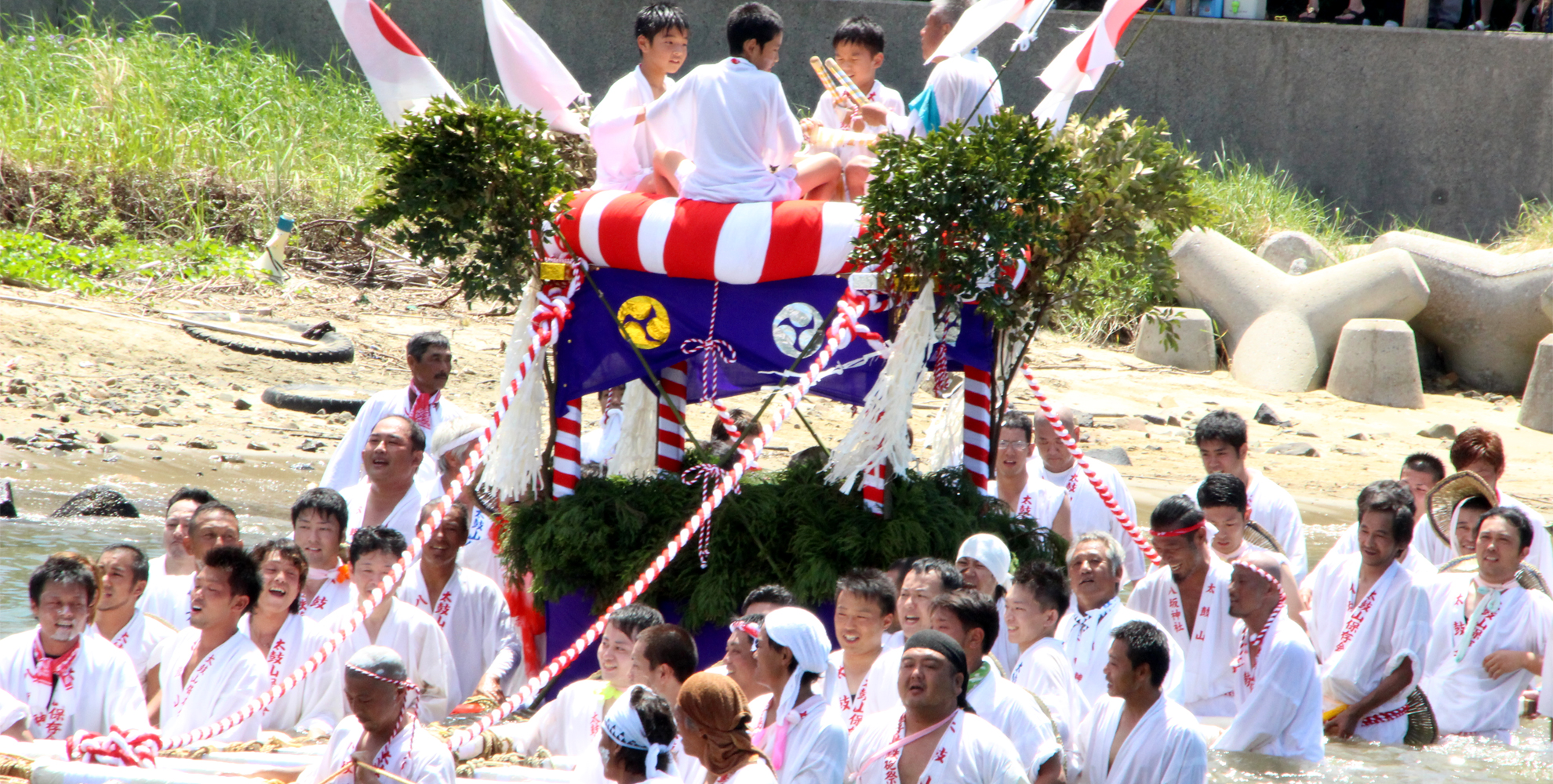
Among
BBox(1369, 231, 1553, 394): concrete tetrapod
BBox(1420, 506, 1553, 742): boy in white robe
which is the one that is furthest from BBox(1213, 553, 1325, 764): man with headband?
BBox(1369, 231, 1553, 394): concrete tetrapod

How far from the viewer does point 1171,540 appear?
6250 mm

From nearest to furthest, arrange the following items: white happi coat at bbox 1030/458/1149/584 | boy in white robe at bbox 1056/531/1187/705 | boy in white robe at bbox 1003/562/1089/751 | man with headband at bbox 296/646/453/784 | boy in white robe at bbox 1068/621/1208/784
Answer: man with headband at bbox 296/646/453/784 → boy in white robe at bbox 1068/621/1208/784 → boy in white robe at bbox 1003/562/1089/751 → boy in white robe at bbox 1056/531/1187/705 → white happi coat at bbox 1030/458/1149/584

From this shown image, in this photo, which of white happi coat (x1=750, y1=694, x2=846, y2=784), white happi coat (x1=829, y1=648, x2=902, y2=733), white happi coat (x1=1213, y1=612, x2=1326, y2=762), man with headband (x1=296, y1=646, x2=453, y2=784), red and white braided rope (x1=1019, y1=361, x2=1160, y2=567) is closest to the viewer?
man with headband (x1=296, y1=646, x2=453, y2=784)

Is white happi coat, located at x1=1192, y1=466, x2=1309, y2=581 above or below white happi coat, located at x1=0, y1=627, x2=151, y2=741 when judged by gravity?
above

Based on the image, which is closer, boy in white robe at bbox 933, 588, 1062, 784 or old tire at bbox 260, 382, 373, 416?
boy in white robe at bbox 933, 588, 1062, 784

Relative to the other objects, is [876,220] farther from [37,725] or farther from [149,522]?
[149,522]

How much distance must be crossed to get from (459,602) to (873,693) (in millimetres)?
2052

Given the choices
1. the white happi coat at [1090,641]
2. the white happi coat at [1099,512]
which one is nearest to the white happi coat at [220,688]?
the white happi coat at [1090,641]

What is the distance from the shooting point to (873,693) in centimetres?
541

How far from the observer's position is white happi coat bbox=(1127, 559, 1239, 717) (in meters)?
6.41

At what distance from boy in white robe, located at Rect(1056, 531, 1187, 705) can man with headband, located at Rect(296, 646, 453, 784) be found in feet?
7.61

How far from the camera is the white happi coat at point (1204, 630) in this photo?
6406mm

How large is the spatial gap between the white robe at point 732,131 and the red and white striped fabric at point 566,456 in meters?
1.10

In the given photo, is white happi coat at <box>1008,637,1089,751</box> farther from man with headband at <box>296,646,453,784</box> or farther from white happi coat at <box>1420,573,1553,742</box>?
white happi coat at <box>1420,573,1553,742</box>
